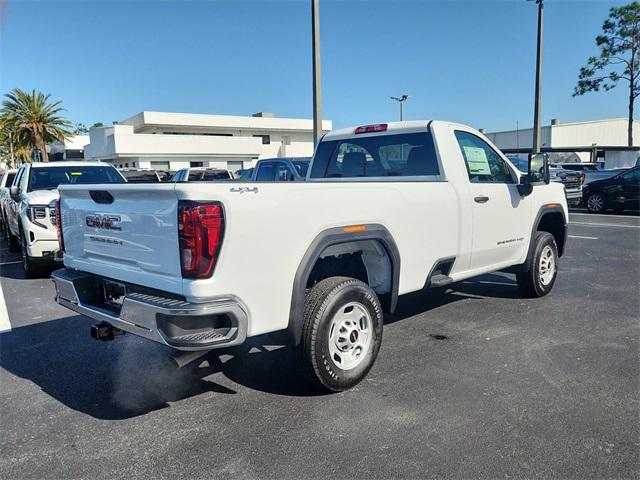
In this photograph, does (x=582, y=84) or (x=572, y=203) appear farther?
(x=582, y=84)

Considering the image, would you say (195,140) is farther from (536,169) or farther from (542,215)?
(536,169)

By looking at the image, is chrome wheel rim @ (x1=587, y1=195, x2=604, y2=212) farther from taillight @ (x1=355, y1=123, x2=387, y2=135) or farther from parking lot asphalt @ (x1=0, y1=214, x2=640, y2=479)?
taillight @ (x1=355, y1=123, x2=387, y2=135)

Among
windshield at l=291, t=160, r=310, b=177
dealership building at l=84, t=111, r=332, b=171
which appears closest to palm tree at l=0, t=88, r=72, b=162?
dealership building at l=84, t=111, r=332, b=171

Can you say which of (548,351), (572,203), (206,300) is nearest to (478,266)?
(548,351)

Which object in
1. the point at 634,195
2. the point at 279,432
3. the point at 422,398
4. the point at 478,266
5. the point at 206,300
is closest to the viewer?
the point at 206,300

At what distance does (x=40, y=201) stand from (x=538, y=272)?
7.37m

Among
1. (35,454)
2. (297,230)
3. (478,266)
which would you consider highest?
(297,230)

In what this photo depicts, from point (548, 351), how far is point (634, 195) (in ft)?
48.2

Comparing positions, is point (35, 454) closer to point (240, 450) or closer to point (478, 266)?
point (240, 450)

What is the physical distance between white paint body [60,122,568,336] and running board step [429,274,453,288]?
125mm

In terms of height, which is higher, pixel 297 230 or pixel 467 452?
pixel 297 230

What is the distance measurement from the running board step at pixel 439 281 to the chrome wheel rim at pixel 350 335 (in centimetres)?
93

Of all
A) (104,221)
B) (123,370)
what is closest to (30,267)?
(123,370)

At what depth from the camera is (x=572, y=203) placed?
63.9ft
